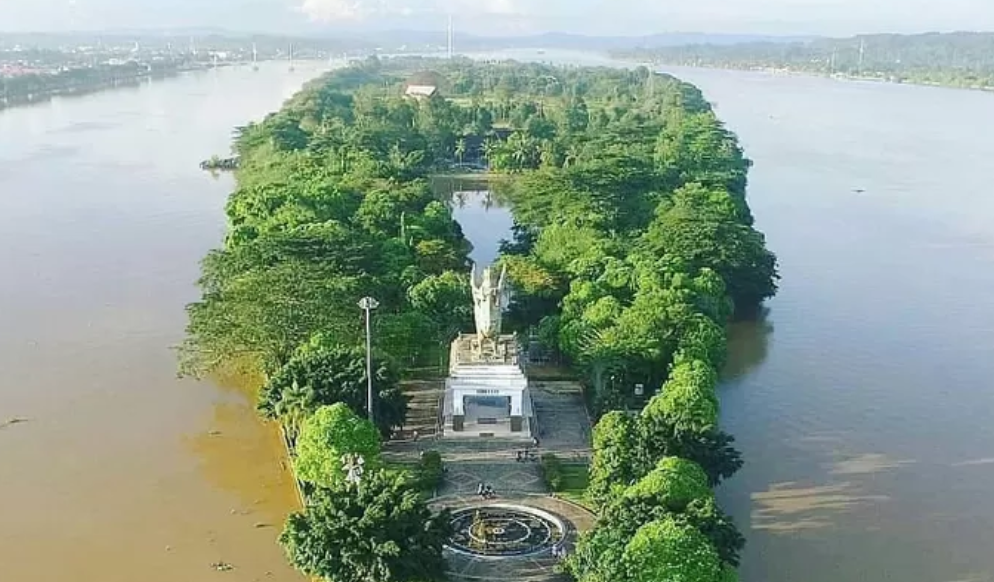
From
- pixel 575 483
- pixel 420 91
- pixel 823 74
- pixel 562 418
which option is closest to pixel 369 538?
pixel 575 483

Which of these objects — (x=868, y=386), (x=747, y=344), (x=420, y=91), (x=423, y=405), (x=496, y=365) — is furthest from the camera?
(x=420, y=91)

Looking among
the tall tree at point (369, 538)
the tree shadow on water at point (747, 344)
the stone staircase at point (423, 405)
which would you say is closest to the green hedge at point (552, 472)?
the stone staircase at point (423, 405)

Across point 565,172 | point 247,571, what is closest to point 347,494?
point 247,571

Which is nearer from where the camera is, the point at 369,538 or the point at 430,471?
the point at 369,538

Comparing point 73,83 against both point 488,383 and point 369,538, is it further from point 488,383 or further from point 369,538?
point 369,538

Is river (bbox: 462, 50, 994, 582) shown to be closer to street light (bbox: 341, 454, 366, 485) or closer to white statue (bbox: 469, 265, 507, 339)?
white statue (bbox: 469, 265, 507, 339)

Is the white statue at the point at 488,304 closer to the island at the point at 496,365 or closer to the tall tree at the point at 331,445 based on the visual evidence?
the island at the point at 496,365
